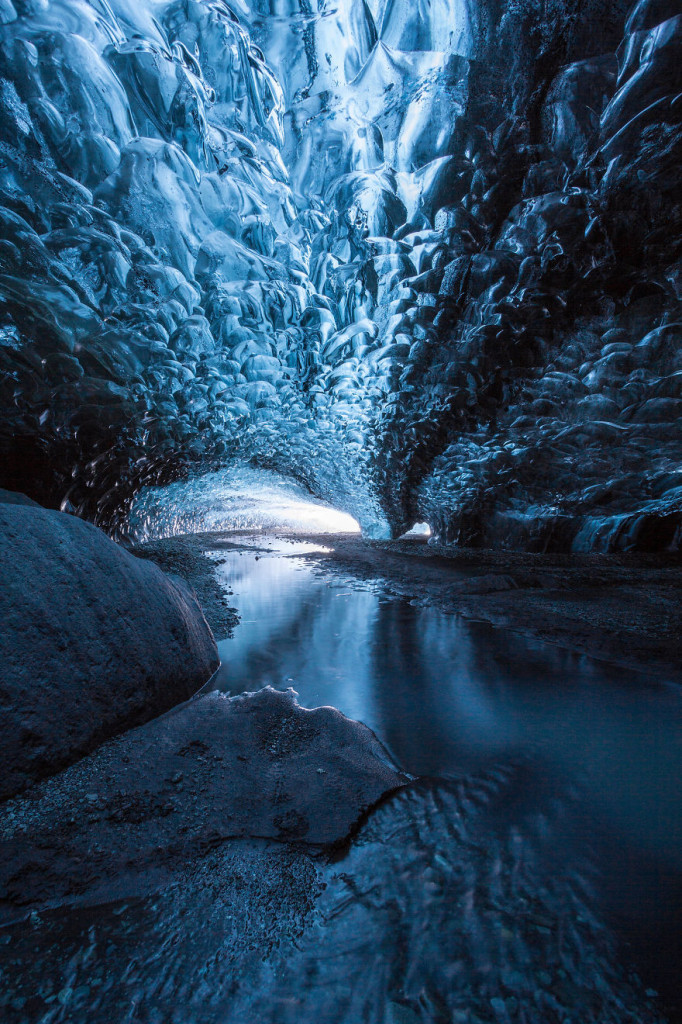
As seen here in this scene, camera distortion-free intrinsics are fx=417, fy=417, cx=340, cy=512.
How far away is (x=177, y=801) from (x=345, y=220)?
14.7ft

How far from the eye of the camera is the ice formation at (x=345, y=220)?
8.89 feet

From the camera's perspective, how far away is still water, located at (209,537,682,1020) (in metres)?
0.98

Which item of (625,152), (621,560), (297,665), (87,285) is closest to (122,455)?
(87,285)

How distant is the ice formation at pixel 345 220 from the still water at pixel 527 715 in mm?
3208

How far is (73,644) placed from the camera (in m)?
1.41

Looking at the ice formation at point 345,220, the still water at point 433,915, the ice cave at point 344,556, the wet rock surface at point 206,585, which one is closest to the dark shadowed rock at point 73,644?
the ice cave at point 344,556

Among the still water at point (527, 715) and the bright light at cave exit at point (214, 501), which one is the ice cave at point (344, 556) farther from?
the bright light at cave exit at point (214, 501)

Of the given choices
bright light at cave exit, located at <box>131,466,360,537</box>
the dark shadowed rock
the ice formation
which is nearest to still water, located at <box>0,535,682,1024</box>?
the dark shadowed rock

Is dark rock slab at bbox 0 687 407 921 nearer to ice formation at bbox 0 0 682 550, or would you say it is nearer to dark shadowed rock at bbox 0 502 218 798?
dark shadowed rock at bbox 0 502 218 798

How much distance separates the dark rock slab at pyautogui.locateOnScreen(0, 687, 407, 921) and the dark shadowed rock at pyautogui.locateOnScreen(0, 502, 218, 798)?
100 mm

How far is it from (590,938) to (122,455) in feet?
23.6

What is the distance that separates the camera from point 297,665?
7.73ft

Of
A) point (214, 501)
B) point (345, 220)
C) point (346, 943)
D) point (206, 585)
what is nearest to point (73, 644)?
point (346, 943)

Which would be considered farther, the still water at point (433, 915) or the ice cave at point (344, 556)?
the ice cave at point (344, 556)
